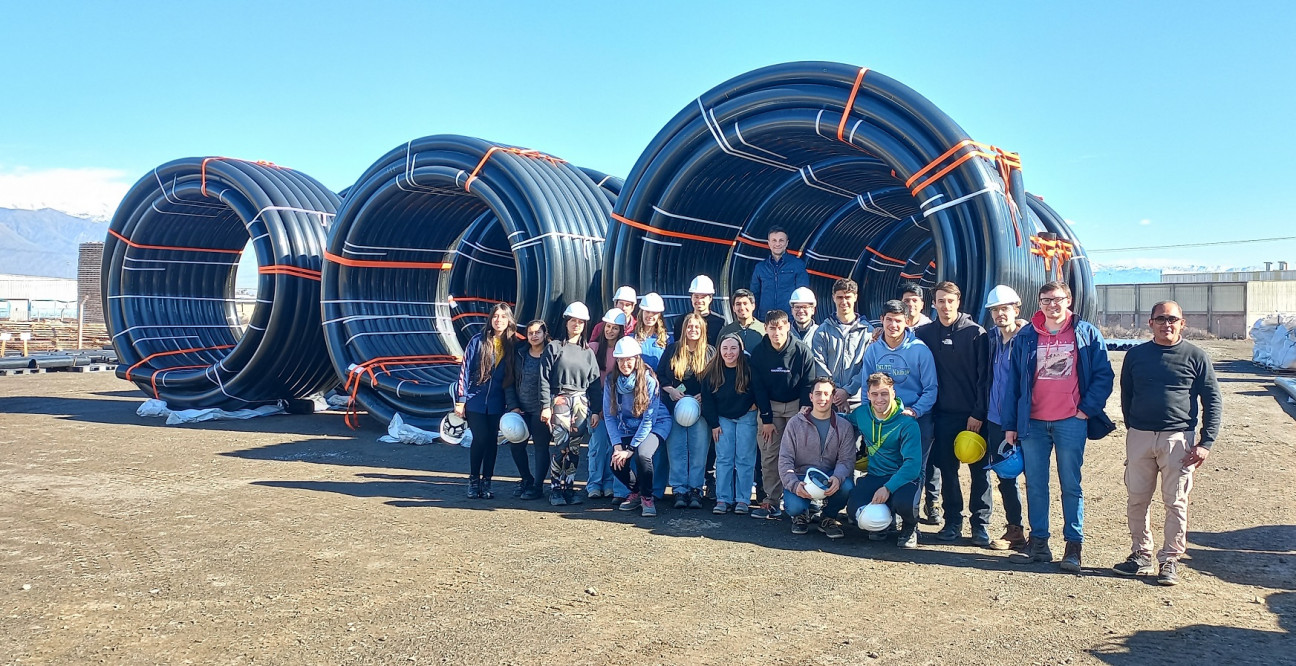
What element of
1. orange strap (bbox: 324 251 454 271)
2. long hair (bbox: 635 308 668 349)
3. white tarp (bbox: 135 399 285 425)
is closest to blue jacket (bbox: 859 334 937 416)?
long hair (bbox: 635 308 668 349)

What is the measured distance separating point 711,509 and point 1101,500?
2.65m

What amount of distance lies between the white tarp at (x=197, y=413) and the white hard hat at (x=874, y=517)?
26.6ft

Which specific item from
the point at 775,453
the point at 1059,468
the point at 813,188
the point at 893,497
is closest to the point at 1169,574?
the point at 1059,468

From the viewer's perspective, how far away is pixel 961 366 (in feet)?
16.4

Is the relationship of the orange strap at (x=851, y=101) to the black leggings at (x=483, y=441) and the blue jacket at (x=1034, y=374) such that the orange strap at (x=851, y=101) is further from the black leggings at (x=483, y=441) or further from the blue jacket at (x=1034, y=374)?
the black leggings at (x=483, y=441)

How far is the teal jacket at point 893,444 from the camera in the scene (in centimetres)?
488

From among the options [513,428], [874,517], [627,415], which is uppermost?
[627,415]

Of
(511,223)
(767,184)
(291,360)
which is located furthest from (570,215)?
(291,360)

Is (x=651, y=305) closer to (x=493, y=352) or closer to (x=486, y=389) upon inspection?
(x=493, y=352)

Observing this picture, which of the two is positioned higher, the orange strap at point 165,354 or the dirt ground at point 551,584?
the orange strap at point 165,354

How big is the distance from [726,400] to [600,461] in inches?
41.1

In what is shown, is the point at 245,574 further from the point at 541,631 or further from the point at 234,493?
the point at 234,493

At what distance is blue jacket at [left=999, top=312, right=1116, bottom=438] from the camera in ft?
14.6

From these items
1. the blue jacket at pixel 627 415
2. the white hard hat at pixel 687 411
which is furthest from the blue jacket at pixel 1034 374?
the blue jacket at pixel 627 415
